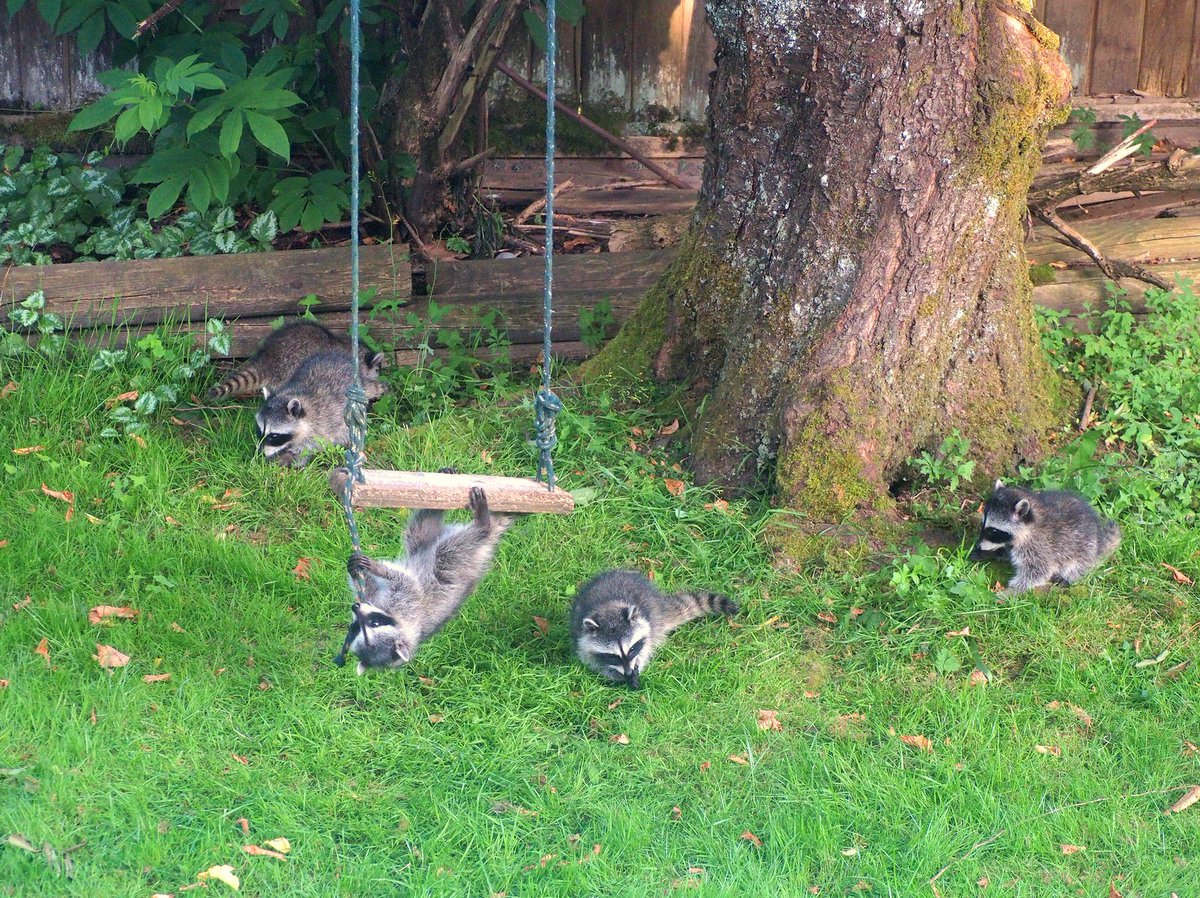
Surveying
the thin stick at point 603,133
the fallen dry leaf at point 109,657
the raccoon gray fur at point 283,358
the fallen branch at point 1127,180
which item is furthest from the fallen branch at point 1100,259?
the fallen dry leaf at point 109,657

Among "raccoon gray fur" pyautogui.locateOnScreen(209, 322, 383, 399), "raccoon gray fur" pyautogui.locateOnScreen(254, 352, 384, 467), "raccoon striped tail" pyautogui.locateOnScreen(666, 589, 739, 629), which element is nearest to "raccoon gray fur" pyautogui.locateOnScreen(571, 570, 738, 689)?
"raccoon striped tail" pyautogui.locateOnScreen(666, 589, 739, 629)

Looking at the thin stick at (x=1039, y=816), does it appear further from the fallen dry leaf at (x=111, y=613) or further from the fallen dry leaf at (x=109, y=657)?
the fallen dry leaf at (x=111, y=613)

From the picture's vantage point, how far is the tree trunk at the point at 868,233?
5129 millimetres

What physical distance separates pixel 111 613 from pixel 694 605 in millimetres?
2370

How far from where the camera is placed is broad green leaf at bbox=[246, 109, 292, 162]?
5.55 metres

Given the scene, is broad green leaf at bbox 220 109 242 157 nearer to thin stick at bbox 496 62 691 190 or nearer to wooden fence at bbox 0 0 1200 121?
thin stick at bbox 496 62 691 190

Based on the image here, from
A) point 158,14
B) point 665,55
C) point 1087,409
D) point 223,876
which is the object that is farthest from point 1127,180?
point 223,876

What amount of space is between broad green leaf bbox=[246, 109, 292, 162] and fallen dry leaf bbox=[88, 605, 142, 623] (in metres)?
2.20

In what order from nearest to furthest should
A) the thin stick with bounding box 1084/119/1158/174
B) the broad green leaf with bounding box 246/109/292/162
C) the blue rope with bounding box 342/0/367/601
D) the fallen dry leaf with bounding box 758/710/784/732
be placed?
the blue rope with bounding box 342/0/367/601 → the fallen dry leaf with bounding box 758/710/784/732 → the broad green leaf with bounding box 246/109/292/162 → the thin stick with bounding box 1084/119/1158/174

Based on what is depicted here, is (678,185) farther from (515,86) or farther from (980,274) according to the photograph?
(980,274)

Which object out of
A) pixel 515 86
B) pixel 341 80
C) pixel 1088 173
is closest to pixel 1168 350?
pixel 1088 173

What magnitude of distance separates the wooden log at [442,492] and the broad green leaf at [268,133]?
7.48ft

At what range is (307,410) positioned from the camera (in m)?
6.25

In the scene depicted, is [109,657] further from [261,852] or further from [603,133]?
A: [603,133]
